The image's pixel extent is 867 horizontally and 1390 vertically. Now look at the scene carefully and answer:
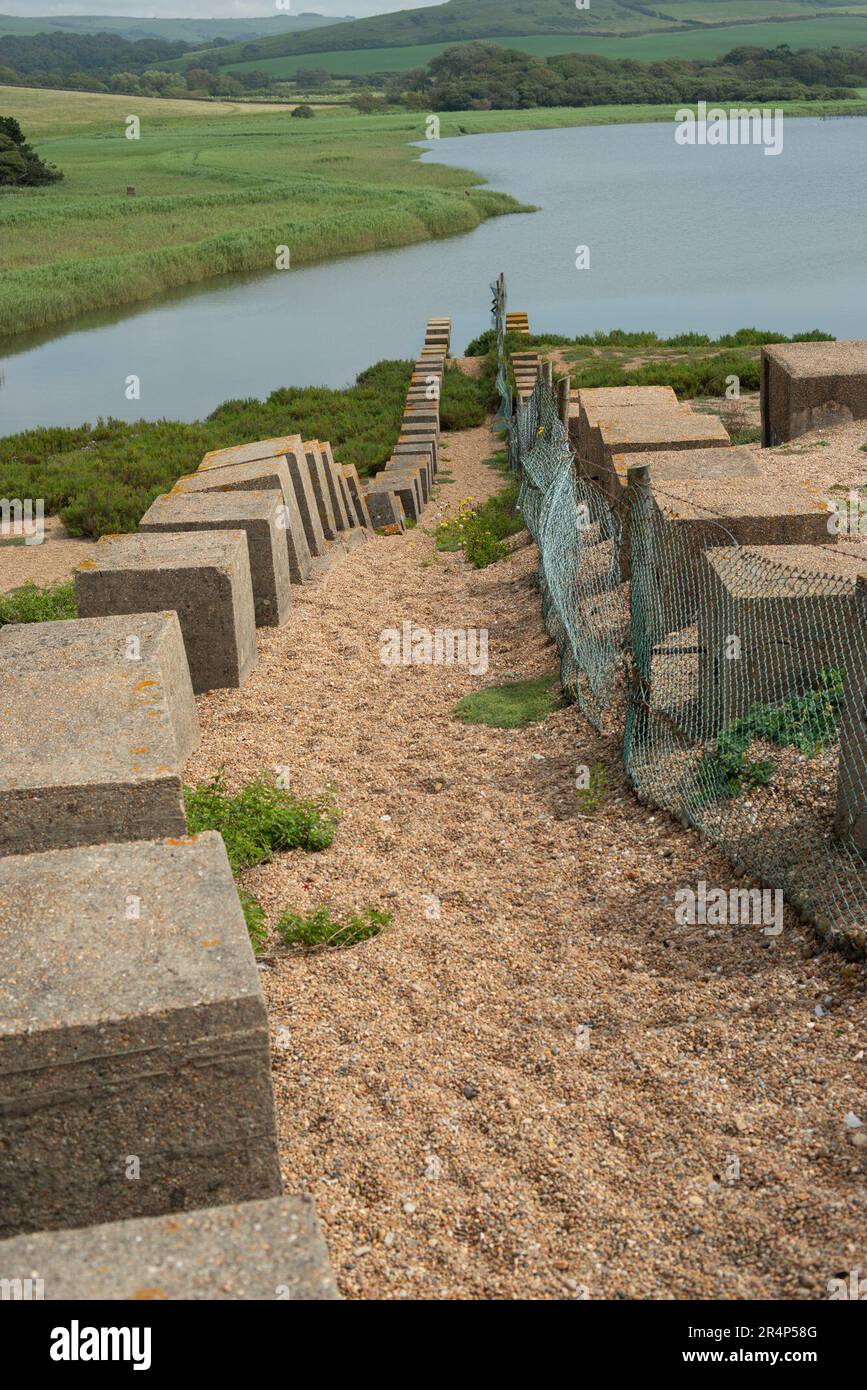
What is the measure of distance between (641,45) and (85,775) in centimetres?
16819

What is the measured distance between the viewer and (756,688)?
21.5 ft

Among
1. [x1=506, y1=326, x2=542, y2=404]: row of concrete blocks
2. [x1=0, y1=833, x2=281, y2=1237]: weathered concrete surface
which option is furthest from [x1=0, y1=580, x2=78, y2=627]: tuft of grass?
[x1=506, y1=326, x2=542, y2=404]: row of concrete blocks

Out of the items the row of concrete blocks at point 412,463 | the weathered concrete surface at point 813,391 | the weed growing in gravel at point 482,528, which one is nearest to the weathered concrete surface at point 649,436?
the weathered concrete surface at point 813,391

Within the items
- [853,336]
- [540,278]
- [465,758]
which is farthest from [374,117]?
[465,758]

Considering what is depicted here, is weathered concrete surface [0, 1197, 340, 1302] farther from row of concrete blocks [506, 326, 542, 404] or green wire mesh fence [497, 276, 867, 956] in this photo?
row of concrete blocks [506, 326, 542, 404]

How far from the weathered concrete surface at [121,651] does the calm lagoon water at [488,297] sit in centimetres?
1864

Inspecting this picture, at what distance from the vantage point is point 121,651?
666 centimetres

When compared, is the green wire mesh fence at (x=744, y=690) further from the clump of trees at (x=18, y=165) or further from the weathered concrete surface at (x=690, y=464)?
the clump of trees at (x=18, y=165)

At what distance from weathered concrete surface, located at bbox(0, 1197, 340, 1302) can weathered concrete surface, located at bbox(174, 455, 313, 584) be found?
8.14 m

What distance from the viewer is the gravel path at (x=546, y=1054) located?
3.64 m

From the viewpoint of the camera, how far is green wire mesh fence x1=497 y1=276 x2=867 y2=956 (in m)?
5.38
